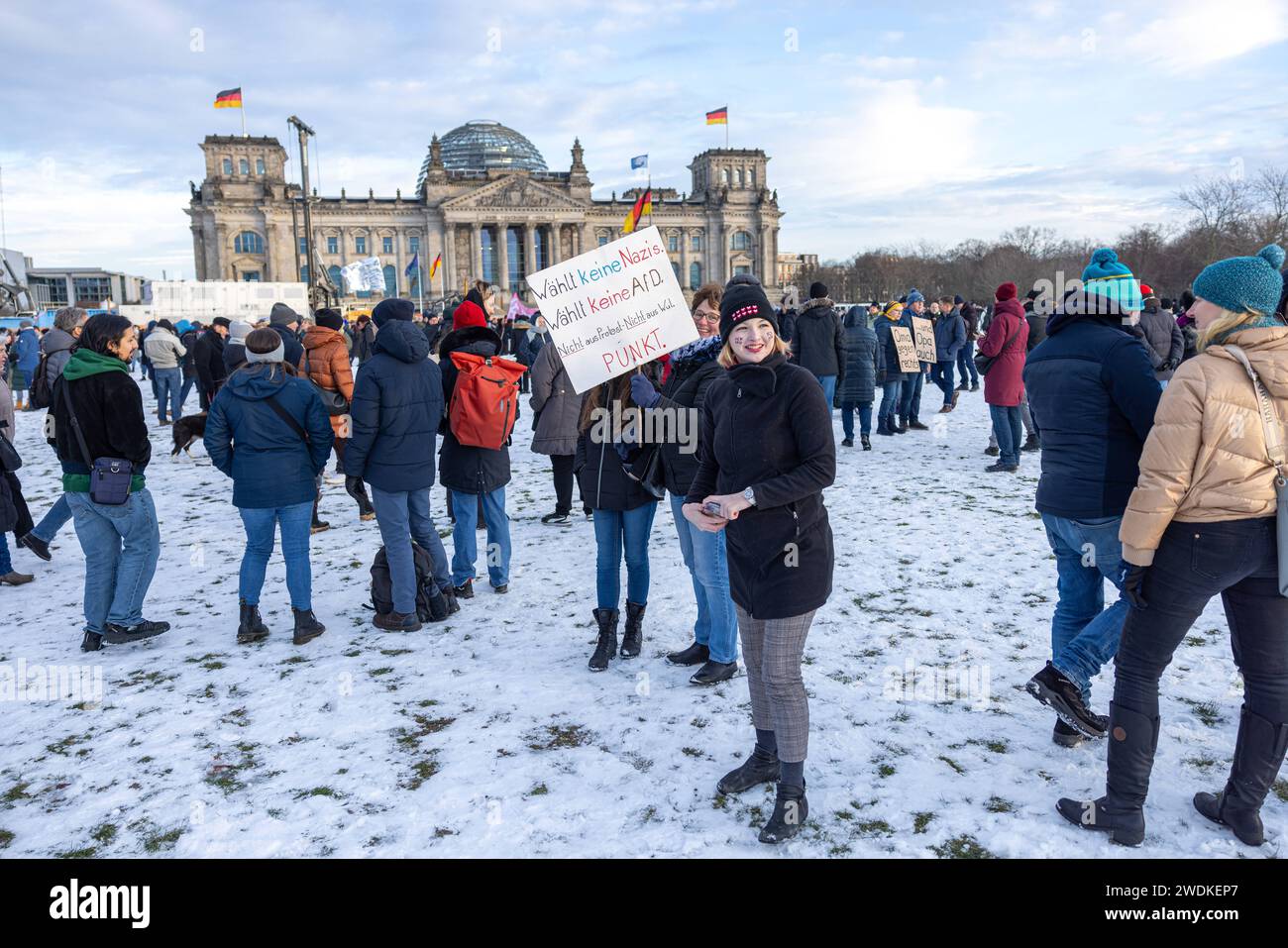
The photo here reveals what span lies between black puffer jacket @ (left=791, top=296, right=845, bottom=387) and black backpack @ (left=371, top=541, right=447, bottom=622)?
6492 mm

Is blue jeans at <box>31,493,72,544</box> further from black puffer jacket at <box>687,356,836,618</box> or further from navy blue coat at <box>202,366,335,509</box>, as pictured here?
black puffer jacket at <box>687,356,836,618</box>

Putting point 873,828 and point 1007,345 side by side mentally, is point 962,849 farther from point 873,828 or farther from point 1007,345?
point 1007,345

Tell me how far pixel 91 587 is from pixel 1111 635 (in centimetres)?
599

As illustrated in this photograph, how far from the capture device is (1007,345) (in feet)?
31.3

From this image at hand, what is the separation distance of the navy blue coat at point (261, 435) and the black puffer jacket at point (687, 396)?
2295 mm

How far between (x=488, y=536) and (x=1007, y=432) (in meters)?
6.74

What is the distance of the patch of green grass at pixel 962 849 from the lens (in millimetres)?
3209

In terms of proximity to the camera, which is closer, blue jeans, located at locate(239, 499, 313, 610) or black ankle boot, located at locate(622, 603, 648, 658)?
black ankle boot, located at locate(622, 603, 648, 658)

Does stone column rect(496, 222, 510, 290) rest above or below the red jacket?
above

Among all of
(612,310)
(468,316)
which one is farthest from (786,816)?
(468,316)

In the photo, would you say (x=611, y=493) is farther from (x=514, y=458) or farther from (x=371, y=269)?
(x=371, y=269)

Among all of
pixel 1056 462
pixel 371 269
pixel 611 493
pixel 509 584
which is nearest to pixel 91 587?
pixel 509 584

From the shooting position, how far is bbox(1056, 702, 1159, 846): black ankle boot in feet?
10.5

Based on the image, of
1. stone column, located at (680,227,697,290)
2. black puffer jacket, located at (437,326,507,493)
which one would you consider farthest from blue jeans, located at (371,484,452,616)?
stone column, located at (680,227,697,290)
